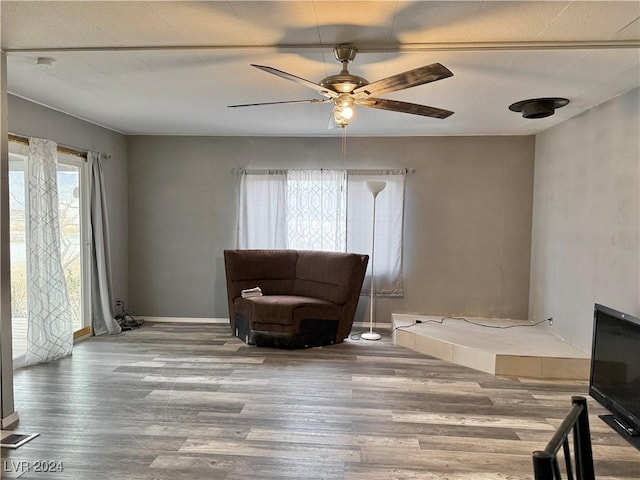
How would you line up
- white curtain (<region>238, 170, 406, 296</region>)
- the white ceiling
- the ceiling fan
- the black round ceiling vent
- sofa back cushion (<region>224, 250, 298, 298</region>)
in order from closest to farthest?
1. the white ceiling
2. the ceiling fan
3. the black round ceiling vent
4. sofa back cushion (<region>224, 250, 298, 298</region>)
5. white curtain (<region>238, 170, 406, 296</region>)

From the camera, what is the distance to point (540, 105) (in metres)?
3.65

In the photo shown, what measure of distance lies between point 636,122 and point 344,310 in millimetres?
3079

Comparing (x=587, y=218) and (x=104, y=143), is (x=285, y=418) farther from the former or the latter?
(x=104, y=143)

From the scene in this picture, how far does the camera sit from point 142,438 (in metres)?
2.69

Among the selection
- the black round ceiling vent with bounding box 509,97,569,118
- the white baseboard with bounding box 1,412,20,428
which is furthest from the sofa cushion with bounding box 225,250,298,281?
the black round ceiling vent with bounding box 509,97,569,118

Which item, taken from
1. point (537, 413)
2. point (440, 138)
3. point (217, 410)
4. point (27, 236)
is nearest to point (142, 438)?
point (217, 410)

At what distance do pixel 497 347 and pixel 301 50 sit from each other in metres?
3.17

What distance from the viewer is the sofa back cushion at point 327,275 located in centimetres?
476

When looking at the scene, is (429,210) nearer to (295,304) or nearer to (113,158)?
(295,304)

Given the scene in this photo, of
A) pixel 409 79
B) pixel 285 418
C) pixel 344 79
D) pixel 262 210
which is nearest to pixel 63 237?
pixel 262 210

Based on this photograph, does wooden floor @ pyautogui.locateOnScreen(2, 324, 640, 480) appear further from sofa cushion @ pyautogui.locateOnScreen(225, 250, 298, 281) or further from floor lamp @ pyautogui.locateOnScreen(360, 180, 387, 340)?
sofa cushion @ pyautogui.locateOnScreen(225, 250, 298, 281)

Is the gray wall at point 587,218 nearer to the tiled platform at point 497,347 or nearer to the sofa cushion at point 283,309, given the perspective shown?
the tiled platform at point 497,347

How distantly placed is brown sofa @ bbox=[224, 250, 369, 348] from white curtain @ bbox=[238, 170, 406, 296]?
1.11 ft

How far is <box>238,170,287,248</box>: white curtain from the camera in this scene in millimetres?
5523
